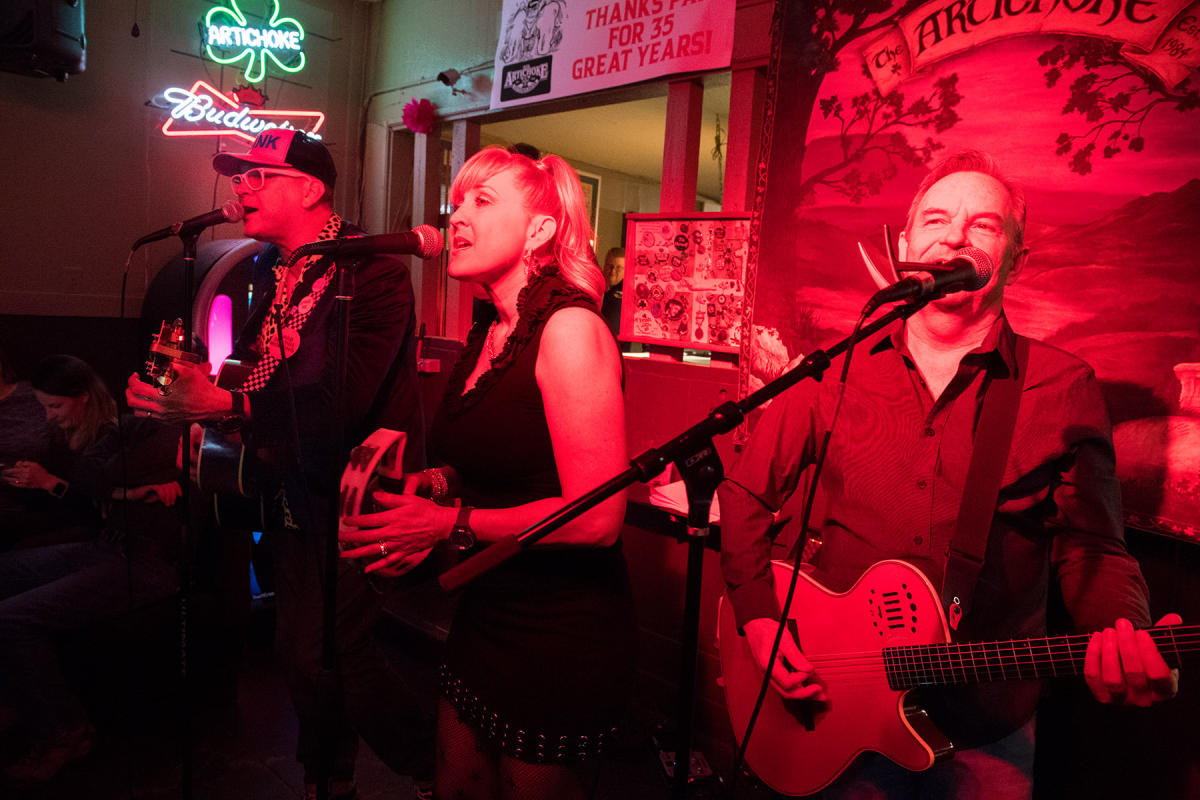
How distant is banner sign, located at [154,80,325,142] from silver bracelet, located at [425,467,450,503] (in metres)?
4.42

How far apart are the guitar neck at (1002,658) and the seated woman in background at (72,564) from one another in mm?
2976

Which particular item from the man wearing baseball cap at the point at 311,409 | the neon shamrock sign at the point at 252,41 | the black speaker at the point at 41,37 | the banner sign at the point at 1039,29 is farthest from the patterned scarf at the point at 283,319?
the neon shamrock sign at the point at 252,41

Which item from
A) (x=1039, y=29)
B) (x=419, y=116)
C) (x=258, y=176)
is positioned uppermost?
(x=419, y=116)

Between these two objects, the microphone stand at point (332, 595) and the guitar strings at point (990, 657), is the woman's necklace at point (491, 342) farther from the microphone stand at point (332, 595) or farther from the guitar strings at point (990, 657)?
the guitar strings at point (990, 657)

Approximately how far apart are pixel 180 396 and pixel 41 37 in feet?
9.90

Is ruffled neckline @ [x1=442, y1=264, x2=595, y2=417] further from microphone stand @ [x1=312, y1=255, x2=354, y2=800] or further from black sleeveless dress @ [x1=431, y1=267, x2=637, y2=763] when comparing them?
microphone stand @ [x1=312, y1=255, x2=354, y2=800]

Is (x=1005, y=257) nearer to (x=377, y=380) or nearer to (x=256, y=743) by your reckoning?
(x=377, y=380)

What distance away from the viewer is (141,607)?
3119 mm

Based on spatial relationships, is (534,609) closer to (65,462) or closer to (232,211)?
(232,211)

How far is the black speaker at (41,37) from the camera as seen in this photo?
12.4 feet

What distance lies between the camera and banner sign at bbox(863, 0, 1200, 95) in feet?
6.64

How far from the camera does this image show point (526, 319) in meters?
1.50

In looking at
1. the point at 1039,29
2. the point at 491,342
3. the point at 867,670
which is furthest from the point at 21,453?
the point at 1039,29

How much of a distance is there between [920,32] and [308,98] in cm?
494
